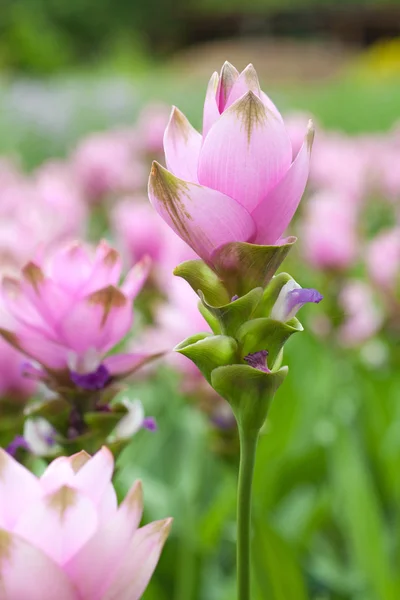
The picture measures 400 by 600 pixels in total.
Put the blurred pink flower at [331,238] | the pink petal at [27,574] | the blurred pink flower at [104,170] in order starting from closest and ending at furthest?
the pink petal at [27,574], the blurred pink flower at [331,238], the blurred pink flower at [104,170]

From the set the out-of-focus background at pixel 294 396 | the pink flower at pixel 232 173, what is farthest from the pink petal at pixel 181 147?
the out-of-focus background at pixel 294 396

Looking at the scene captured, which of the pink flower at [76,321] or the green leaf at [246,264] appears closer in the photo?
the green leaf at [246,264]

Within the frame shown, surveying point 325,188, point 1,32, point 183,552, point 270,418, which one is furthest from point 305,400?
point 1,32

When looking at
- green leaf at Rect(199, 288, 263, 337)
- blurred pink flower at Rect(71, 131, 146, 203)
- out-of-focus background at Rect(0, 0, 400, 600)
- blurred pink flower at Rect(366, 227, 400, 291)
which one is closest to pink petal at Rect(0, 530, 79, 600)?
green leaf at Rect(199, 288, 263, 337)

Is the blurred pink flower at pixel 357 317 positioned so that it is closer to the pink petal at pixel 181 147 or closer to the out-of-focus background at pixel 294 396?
the out-of-focus background at pixel 294 396

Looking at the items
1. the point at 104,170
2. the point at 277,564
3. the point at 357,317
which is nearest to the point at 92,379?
the point at 277,564

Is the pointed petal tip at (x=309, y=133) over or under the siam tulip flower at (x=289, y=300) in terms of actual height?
over

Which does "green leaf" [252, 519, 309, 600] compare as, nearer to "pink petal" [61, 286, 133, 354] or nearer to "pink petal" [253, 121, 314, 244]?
"pink petal" [61, 286, 133, 354]
